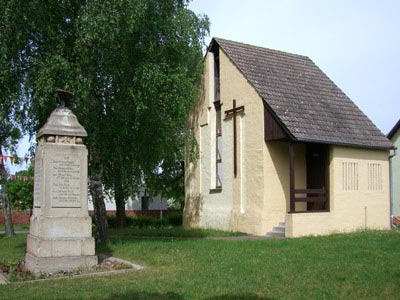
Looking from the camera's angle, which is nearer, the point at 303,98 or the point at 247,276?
the point at 247,276

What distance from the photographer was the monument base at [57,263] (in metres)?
10.7

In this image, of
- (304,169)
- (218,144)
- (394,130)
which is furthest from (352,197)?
(394,130)

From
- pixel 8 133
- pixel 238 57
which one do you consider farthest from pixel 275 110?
pixel 8 133

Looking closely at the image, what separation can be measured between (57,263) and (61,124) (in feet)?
9.99

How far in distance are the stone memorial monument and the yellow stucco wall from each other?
26.1 feet

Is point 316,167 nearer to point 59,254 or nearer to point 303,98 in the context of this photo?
point 303,98

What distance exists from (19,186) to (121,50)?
35.4 metres

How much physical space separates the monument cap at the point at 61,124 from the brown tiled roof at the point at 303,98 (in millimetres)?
8181

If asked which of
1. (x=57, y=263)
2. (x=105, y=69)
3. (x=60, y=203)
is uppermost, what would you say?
(x=105, y=69)

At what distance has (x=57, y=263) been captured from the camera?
35.5 feet

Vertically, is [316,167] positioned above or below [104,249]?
above

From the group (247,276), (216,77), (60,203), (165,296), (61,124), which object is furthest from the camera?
(216,77)

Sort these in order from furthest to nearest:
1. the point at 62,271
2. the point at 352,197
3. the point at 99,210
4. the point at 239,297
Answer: the point at 352,197 → the point at 99,210 → the point at 62,271 → the point at 239,297

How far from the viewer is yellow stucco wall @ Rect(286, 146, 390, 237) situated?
17422 mm
